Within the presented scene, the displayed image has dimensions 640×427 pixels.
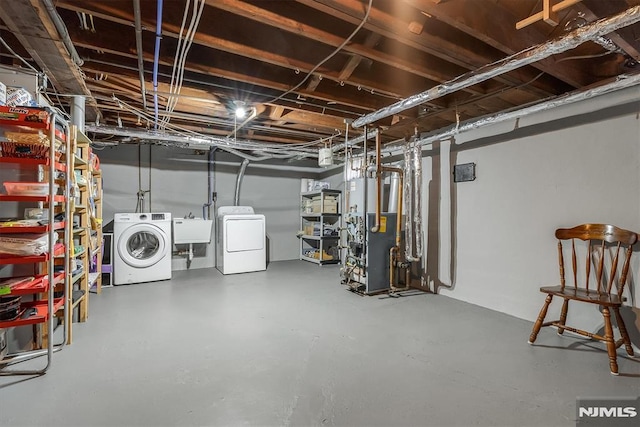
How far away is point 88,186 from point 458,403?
3479mm

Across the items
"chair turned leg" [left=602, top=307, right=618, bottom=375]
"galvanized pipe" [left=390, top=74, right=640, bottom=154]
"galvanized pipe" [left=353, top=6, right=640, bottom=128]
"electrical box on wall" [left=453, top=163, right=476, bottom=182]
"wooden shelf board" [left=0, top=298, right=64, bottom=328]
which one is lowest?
"chair turned leg" [left=602, top=307, right=618, bottom=375]

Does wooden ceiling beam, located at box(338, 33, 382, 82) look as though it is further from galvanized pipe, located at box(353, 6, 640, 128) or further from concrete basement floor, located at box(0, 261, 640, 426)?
concrete basement floor, located at box(0, 261, 640, 426)

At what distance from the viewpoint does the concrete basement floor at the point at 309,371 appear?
160 cm

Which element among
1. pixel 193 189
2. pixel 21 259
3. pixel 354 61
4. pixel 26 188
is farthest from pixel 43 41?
pixel 193 189

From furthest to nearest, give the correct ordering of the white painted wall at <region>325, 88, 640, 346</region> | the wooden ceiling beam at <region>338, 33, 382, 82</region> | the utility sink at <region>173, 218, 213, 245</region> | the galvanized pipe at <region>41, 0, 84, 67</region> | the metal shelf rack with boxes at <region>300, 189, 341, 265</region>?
the metal shelf rack with boxes at <region>300, 189, 341, 265</region> → the utility sink at <region>173, 218, 213, 245</region> → the white painted wall at <region>325, 88, 640, 346</region> → the wooden ceiling beam at <region>338, 33, 382, 82</region> → the galvanized pipe at <region>41, 0, 84, 67</region>

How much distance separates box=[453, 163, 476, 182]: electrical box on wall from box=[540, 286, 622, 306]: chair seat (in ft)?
4.94

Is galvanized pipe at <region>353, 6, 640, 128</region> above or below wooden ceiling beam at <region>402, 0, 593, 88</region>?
below

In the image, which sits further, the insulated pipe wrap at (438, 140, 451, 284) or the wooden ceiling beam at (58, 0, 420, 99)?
the insulated pipe wrap at (438, 140, 451, 284)

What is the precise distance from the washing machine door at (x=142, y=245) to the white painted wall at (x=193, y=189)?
0.71 meters

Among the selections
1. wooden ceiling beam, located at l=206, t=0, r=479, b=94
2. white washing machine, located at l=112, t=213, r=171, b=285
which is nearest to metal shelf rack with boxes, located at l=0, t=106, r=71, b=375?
wooden ceiling beam, located at l=206, t=0, r=479, b=94

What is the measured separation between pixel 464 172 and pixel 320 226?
2976 mm

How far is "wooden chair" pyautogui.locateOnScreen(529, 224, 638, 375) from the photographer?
213 centimetres

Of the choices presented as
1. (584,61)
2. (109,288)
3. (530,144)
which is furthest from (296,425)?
(109,288)

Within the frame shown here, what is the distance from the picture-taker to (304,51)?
2316 millimetres
